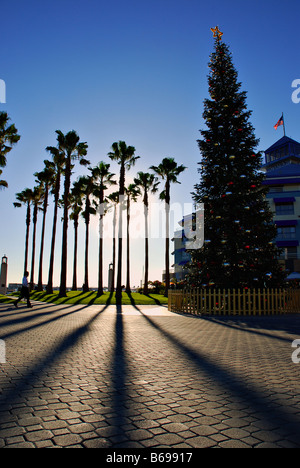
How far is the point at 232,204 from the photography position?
1642 cm

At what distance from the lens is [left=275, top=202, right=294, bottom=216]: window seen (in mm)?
41000

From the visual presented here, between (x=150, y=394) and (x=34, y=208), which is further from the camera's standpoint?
(x=34, y=208)

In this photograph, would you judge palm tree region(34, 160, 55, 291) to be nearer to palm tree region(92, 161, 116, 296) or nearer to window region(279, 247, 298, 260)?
palm tree region(92, 161, 116, 296)

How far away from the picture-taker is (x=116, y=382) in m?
4.50

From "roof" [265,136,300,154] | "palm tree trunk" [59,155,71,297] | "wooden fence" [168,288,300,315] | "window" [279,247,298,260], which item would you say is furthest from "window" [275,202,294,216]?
"wooden fence" [168,288,300,315]

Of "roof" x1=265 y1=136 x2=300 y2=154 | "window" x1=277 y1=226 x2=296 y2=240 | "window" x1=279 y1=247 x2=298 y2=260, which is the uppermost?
"roof" x1=265 y1=136 x2=300 y2=154

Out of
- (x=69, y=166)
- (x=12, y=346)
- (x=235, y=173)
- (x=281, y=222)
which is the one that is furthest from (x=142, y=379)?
(x=281, y=222)

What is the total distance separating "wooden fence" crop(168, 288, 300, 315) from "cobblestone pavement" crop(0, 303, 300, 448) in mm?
6909

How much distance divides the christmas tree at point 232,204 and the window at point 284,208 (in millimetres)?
26399

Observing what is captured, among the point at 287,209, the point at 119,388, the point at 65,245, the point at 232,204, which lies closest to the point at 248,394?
the point at 119,388

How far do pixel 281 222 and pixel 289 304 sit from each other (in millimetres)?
27051

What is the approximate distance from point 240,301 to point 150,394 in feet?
38.7
